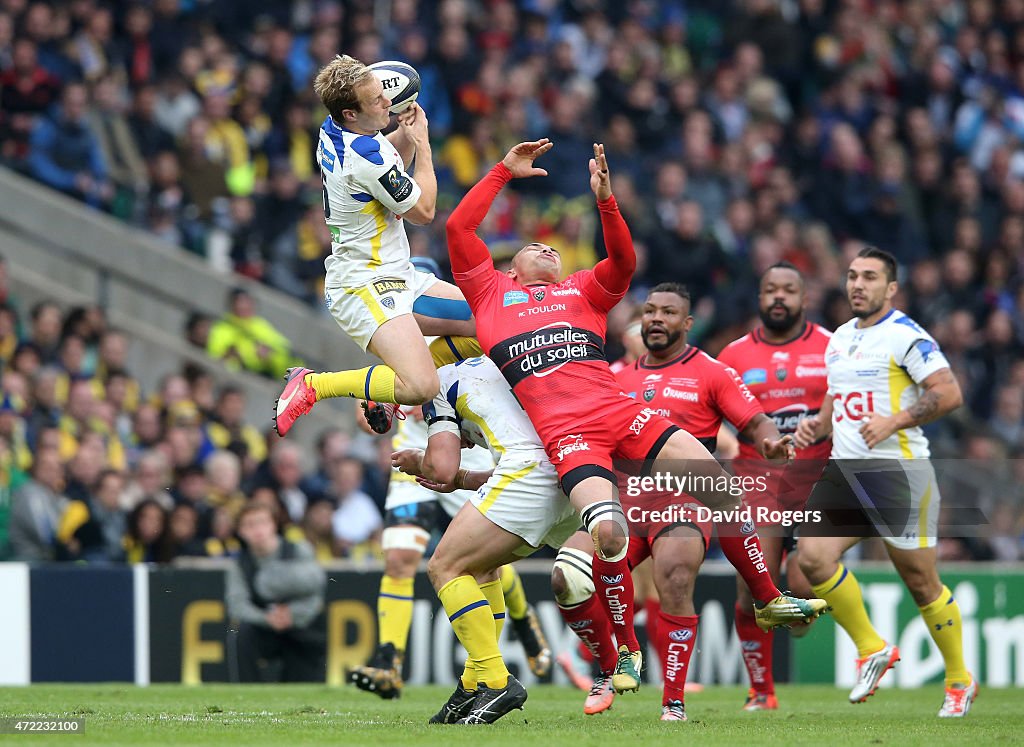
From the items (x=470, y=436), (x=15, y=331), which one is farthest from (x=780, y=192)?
(x=470, y=436)

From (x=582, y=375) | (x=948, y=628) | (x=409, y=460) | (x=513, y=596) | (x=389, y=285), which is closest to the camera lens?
(x=582, y=375)

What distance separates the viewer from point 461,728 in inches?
359

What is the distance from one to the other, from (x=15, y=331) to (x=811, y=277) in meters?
9.09

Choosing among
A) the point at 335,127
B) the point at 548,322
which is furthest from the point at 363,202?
the point at 548,322

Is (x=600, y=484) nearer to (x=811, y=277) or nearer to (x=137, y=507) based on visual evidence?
(x=137, y=507)

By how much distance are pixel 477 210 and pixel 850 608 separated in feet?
11.5

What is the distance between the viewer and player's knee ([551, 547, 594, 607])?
32.0 ft

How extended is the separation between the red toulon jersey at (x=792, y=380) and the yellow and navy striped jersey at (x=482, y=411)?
2382 millimetres

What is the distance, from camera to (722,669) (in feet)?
49.2

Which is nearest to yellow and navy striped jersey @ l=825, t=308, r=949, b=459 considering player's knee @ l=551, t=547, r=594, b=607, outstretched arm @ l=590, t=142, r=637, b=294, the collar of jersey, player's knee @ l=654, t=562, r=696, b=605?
player's knee @ l=654, t=562, r=696, b=605

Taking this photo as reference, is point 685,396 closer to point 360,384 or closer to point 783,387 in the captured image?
point 783,387

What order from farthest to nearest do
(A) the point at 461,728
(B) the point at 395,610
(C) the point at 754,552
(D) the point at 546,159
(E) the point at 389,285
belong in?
(D) the point at 546,159 → (B) the point at 395,610 → (E) the point at 389,285 → (C) the point at 754,552 → (A) the point at 461,728

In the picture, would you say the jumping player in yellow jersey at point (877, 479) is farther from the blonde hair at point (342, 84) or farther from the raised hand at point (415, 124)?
the blonde hair at point (342, 84)

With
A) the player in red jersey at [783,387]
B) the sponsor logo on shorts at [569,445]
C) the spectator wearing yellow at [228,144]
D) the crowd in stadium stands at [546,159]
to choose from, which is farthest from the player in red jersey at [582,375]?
the spectator wearing yellow at [228,144]
